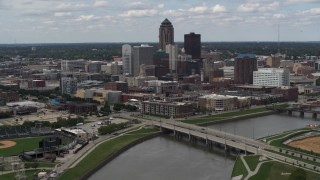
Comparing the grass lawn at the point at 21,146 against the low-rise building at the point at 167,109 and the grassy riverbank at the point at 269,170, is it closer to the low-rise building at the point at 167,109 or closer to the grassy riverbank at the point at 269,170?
the grassy riverbank at the point at 269,170

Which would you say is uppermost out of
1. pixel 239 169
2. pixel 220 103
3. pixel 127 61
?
pixel 127 61

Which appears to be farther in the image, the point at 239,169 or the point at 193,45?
the point at 193,45

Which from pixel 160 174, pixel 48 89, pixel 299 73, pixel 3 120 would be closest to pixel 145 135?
pixel 160 174

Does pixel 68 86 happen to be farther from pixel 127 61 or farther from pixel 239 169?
pixel 239 169

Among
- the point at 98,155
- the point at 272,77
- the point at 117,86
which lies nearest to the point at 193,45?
the point at 272,77

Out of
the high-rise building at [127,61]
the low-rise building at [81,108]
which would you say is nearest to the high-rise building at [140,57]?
the high-rise building at [127,61]

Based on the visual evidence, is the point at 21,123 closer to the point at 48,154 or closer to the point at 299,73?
the point at 48,154

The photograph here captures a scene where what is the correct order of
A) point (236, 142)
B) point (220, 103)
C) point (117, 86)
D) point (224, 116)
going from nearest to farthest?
point (236, 142) → point (224, 116) → point (220, 103) → point (117, 86)

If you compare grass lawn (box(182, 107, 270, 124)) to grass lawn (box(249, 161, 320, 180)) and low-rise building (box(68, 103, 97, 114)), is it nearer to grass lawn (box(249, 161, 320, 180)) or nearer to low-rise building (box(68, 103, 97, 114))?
low-rise building (box(68, 103, 97, 114))
